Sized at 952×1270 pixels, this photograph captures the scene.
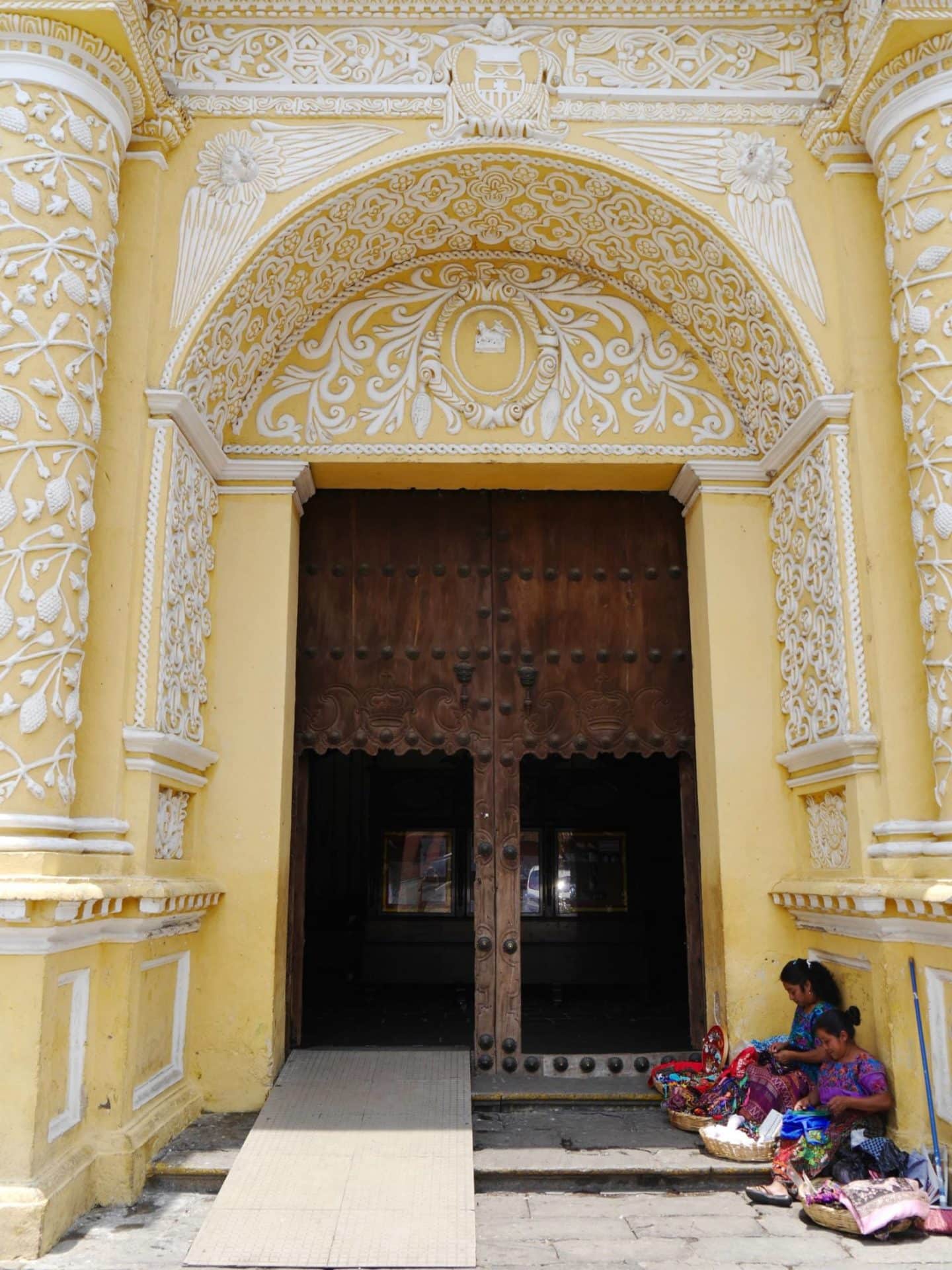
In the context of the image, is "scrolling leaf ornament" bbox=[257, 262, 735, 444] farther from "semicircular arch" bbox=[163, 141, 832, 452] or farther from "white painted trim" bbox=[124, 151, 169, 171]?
"white painted trim" bbox=[124, 151, 169, 171]

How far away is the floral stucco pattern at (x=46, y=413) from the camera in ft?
12.5

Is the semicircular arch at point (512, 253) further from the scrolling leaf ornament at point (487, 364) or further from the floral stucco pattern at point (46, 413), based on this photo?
the floral stucco pattern at point (46, 413)

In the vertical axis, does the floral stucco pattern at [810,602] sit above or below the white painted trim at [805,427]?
below

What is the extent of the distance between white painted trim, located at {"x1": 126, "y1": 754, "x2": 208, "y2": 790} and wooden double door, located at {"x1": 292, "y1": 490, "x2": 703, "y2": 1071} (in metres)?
0.71

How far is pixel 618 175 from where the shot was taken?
4.96m

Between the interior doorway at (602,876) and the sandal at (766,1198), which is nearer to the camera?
the sandal at (766,1198)

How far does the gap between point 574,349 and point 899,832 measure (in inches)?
114

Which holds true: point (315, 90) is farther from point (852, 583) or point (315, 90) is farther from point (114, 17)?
point (852, 583)

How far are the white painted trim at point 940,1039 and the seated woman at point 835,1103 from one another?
18 centimetres

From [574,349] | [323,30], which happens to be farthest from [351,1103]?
[323,30]

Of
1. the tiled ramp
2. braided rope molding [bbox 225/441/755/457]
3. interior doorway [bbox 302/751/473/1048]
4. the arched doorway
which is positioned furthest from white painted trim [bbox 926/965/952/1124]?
interior doorway [bbox 302/751/473/1048]

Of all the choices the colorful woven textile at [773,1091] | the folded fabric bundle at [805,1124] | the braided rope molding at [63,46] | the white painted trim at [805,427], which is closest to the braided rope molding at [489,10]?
the braided rope molding at [63,46]

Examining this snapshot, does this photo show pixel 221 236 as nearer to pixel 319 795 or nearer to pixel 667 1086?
pixel 667 1086

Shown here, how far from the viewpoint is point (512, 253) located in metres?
5.58
